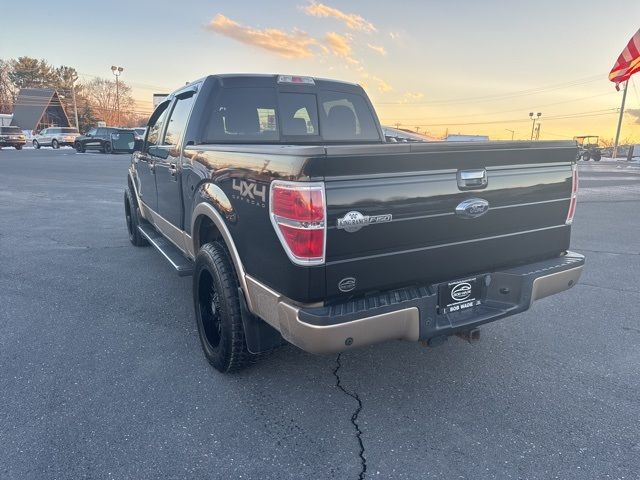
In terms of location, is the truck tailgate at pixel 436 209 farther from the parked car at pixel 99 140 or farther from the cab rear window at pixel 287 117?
the parked car at pixel 99 140

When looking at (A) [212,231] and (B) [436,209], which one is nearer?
(B) [436,209]

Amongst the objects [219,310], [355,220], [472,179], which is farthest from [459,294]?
[219,310]

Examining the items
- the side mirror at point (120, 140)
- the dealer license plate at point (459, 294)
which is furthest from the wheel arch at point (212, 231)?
the side mirror at point (120, 140)

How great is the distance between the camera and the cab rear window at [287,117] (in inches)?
155

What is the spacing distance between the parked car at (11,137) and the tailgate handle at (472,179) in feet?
144

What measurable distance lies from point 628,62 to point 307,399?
18.1m

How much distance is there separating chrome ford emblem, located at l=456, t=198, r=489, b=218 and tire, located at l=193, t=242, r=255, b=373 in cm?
148

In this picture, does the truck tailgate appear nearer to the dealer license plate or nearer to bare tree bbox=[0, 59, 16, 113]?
the dealer license plate

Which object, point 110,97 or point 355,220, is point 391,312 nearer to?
point 355,220

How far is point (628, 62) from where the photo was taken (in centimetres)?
1555

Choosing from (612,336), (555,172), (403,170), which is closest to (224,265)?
(403,170)

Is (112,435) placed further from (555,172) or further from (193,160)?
(555,172)

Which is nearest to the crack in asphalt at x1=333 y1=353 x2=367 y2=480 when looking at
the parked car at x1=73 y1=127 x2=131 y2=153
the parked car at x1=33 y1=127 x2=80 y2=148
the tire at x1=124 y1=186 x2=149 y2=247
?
the tire at x1=124 y1=186 x2=149 y2=247

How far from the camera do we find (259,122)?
164 inches
